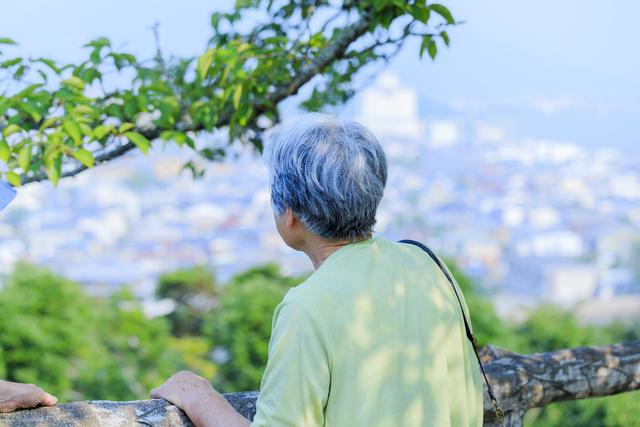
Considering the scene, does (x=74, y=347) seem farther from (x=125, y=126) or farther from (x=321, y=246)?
(x=321, y=246)

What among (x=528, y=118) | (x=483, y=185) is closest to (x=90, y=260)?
(x=483, y=185)

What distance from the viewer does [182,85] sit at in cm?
314

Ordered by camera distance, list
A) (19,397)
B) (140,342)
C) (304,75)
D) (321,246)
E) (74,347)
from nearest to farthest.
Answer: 1. (321,246)
2. (19,397)
3. (304,75)
4. (74,347)
5. (140,342)

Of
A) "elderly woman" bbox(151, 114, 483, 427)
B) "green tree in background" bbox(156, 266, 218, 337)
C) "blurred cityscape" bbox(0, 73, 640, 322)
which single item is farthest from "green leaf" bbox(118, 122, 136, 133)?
"blurred cityscape" bbox(0, 73, 640, 322)

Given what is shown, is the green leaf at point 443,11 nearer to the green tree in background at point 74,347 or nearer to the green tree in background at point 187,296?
the green tree in background at point 74,347

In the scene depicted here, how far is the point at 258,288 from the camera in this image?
17141 millimetres

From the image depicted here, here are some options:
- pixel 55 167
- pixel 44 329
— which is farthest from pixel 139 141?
pixel 44 329

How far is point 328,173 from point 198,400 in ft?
2.00

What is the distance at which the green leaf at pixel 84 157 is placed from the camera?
2523mm

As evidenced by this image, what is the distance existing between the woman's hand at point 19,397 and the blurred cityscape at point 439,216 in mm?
41851

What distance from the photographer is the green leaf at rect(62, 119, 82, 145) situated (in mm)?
2527

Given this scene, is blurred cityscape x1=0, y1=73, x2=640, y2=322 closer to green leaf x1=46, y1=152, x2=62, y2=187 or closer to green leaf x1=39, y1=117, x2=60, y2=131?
green leaf x1=39, y1=117, x2=60, y2=131

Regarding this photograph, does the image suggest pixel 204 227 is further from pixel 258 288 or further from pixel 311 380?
pixel 311 380

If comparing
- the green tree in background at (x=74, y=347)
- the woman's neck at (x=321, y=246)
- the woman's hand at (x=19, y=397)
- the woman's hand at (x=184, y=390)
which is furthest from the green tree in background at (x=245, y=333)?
the woman's neck at (x=321, y=246)
